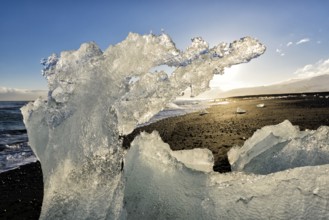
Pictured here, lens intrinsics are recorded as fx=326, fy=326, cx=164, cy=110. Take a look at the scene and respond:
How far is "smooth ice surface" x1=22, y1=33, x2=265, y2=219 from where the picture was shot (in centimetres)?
340

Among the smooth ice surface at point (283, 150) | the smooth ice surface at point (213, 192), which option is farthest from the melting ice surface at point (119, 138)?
the smooth ice surface at point (283, 150)

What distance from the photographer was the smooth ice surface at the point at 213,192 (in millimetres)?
2348

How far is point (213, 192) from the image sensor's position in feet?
8.79

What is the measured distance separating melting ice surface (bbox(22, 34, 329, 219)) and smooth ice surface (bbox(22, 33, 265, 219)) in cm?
1

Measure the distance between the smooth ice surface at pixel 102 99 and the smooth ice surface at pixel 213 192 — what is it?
1.21ft

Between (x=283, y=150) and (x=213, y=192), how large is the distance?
1.17 meters

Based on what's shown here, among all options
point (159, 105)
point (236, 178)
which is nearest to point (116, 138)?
point (159, 105)

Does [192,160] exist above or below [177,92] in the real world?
below

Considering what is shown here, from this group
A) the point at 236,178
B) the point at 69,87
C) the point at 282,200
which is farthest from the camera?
the point at 69,87

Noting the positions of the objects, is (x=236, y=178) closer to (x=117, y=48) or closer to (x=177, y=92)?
(x=177, y=92)

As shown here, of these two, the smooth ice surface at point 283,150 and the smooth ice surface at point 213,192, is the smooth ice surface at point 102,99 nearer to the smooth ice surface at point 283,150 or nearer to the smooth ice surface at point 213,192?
the smooth ice surface at point 213,192

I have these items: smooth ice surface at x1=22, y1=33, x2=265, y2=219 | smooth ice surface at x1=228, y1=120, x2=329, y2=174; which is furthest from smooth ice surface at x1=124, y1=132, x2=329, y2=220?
smooth ice surface at x1=228, y1=120, x2=329, y2=174

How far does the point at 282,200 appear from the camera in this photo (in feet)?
7.86

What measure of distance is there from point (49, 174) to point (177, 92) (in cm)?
166
